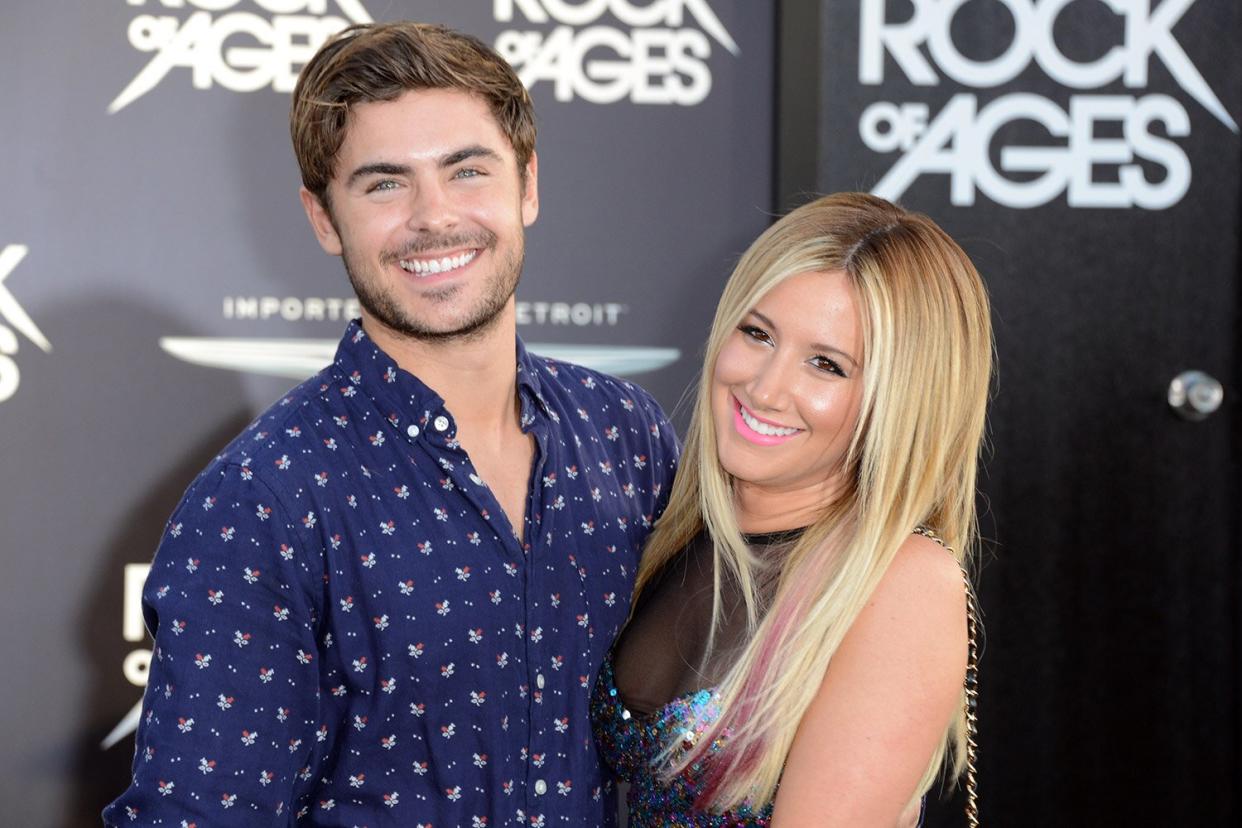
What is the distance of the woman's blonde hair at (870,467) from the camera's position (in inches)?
59.1

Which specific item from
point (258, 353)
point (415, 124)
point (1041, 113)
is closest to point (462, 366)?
point (415, 124)

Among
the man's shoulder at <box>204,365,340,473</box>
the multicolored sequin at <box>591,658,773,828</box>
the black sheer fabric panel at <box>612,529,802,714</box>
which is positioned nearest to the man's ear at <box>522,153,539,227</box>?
the man's shoulder at <box>204,365,340,473</box>

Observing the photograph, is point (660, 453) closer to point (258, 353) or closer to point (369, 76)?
point (369, 76)

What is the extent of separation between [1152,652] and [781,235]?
1.67 meters

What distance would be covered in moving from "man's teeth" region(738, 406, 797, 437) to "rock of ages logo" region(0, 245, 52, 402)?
1681mm

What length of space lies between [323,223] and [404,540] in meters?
0.47

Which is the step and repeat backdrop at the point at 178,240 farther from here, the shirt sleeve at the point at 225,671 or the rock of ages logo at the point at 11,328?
the shirt sleeve at the point at 225,671

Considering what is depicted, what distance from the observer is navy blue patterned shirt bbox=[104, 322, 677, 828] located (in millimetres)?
1370

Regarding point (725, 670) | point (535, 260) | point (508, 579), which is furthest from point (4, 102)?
point (725, 670)

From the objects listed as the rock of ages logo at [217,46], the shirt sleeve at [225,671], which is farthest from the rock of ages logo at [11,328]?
the shirt sleeve at [225,671]

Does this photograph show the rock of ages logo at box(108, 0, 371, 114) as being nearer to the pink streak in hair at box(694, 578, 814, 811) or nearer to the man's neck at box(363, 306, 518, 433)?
the man's neck at box(363, 306, 518, 433)

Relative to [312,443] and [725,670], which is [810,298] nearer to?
[725,670]

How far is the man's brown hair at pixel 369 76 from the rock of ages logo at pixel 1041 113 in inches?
49.5

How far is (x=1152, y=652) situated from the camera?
111 inches
